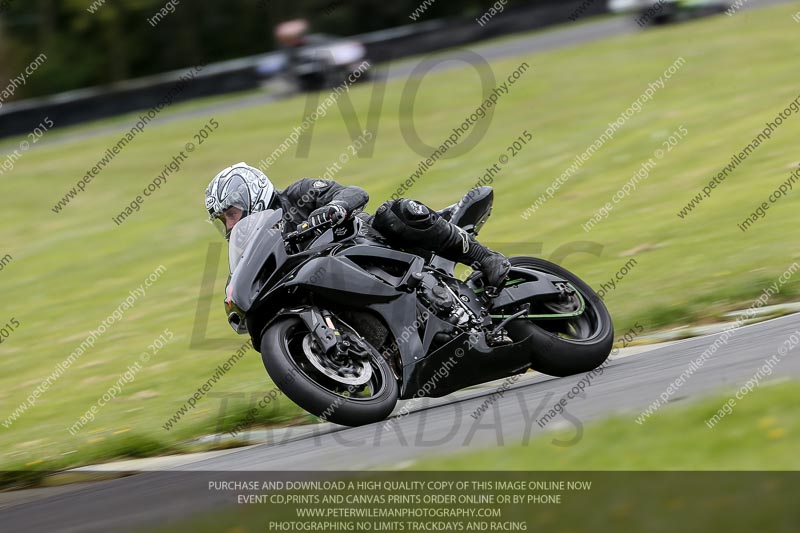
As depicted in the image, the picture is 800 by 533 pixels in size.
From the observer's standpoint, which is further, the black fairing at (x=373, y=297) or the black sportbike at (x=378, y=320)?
the black fairing at (x=373, y=297)

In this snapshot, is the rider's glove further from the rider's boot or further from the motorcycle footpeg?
the motorcycle footpeg

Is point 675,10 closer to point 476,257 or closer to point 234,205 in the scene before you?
point 476,257

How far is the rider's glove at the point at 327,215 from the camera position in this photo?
6441 mm

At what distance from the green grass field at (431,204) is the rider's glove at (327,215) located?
1.83 m

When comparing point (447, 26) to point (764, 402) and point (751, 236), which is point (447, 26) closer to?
point (751, 236)

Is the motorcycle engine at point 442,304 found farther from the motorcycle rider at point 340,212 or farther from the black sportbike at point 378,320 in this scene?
the motorcycle rider at point 340,212

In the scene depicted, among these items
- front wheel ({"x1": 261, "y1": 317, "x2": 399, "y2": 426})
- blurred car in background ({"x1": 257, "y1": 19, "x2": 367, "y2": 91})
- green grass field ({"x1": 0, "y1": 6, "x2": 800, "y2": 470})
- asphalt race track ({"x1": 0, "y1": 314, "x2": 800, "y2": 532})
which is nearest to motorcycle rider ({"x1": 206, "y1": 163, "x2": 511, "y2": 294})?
front wheel ({"x1": 261, "y1": 317, "x2": 399, "y2": 426})

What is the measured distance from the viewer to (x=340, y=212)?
6480mm

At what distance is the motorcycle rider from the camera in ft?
21.5

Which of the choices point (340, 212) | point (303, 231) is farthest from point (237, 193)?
point (340, 212)

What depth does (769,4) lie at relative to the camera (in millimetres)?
28250

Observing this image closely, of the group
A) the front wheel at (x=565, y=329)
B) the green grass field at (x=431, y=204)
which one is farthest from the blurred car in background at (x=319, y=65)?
the front wheel at (x=565, y=329)

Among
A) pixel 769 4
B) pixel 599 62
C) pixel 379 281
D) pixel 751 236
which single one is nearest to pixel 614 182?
pixel 751 236

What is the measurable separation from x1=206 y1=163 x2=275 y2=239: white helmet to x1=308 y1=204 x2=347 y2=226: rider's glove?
1.21ft
